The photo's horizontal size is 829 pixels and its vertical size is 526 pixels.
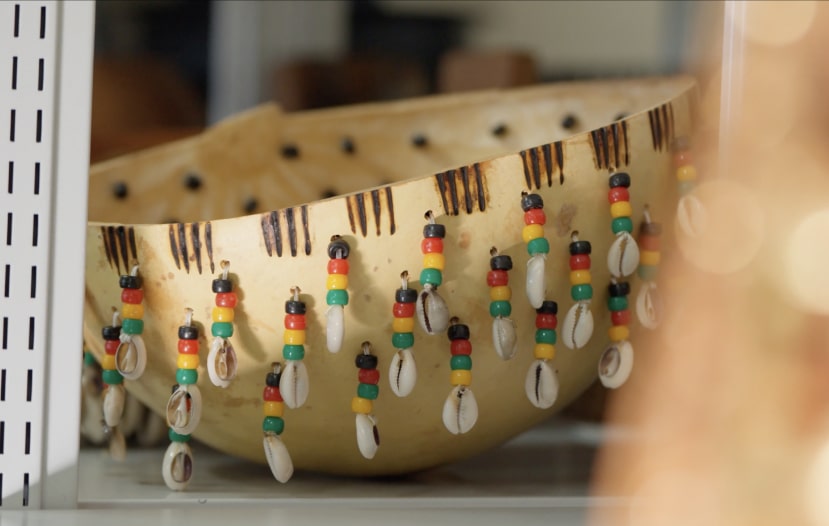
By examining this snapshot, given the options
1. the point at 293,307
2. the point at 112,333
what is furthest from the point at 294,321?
the point at 112,333

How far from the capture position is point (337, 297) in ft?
1.46

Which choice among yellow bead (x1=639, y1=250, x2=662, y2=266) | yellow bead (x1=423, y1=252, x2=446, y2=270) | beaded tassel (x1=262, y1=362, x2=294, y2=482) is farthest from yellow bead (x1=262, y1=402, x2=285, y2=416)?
yellow bead (x1=639, y1=250, x2=662, y2=266)

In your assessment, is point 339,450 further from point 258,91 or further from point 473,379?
point 258,91

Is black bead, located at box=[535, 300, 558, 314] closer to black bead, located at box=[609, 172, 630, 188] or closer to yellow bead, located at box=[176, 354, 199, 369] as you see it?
black bead, located at box=[609, 172, 630, 188]

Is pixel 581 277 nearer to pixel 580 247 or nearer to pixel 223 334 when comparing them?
pixel 580 247

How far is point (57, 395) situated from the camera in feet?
1.47

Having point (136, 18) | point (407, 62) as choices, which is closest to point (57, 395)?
point (407, 62)

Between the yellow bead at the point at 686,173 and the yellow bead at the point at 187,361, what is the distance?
276 millimetres

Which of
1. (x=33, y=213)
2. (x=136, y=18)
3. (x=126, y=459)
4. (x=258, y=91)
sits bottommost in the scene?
(x=126, y=459)

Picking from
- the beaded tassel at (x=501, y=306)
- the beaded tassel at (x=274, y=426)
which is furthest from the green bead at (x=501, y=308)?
the beaded tassel at (x=274, y=426)

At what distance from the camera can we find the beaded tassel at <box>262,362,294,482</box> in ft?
1.55

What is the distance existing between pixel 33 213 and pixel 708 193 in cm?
34

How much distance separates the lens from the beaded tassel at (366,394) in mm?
463

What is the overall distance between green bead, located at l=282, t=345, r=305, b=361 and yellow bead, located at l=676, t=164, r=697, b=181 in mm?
228
